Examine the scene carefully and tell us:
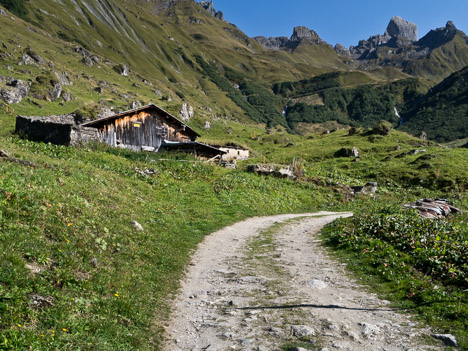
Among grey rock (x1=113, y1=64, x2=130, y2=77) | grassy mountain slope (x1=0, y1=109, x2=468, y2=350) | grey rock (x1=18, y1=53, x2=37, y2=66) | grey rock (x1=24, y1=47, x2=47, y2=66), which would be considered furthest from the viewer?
grey rock (x1=113, y1=64, x2=130, y2=77)

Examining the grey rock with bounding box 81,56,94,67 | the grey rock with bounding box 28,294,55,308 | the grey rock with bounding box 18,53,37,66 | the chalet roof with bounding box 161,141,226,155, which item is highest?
the grey rock with bounding box 81,56,94,67

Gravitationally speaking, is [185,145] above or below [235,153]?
below

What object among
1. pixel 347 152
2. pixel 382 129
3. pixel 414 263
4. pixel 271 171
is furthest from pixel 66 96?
pixel 414 263

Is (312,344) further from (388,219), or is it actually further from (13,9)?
(13,9)

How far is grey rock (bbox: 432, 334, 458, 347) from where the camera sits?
6.24 metres

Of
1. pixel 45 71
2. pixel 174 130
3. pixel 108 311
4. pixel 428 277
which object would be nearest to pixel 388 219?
Answer: pixel 428 277

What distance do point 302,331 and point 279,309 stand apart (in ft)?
4.38

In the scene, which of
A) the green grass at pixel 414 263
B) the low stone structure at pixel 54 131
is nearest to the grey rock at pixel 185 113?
the low stone structure at pixel 54 131

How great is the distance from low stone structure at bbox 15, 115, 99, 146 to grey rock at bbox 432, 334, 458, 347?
114 ft

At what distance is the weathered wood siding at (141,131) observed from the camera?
140 ft

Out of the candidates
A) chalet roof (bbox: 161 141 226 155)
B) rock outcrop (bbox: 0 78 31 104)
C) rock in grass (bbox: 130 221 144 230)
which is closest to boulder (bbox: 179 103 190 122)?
rock outcrop (bbox: 0 78 31 104)

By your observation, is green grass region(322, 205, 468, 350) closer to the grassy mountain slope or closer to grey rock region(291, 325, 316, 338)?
grey rock region(291, 325, 316, 338)

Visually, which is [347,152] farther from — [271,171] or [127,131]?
[127,131]

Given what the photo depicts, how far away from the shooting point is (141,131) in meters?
45.5
